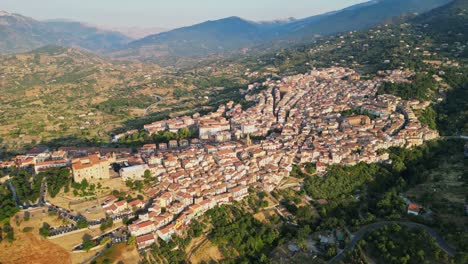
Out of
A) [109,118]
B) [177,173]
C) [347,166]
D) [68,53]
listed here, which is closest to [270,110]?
[347,166]

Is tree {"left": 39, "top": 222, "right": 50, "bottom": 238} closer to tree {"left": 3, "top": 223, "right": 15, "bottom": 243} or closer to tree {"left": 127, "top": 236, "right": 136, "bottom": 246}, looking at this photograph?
tree {"left": 3, "top": 223, "right": 15, "bottom": 243}

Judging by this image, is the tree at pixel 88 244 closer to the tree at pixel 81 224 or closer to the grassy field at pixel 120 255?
the grassy field at pixel 120 255

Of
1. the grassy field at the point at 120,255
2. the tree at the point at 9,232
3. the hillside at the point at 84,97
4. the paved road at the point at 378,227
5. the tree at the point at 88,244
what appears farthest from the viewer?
the hillside at the point at 84,97

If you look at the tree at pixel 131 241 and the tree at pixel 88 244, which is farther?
the tree at pixel 131 241

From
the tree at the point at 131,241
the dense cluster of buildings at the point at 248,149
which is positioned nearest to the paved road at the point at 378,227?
the dense cluster of buildings at the point at 248,149

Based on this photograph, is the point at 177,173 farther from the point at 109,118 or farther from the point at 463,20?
the point at 463,20

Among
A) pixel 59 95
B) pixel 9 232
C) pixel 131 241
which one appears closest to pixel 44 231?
pixel 9 232

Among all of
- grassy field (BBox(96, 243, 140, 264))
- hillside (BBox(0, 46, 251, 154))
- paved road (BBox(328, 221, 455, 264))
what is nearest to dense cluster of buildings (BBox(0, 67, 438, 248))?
grassy field (BBox(96, 243, 140, 264))

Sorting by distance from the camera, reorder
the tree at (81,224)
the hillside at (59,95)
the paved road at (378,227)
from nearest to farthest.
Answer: the paved road at (378,227), the tree at (81,224), the hillside at (59,95)
